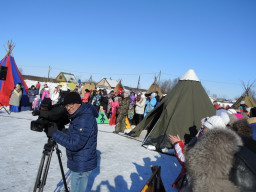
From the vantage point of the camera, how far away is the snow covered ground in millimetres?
3836

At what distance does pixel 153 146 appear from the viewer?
22.0 ft

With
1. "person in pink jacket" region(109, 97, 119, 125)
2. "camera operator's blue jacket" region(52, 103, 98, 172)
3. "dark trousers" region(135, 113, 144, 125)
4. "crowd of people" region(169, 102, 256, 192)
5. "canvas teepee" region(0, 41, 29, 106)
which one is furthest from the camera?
"canvas teepee" region(0, 41, 29, 106)

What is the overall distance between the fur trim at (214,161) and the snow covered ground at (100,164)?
275cm

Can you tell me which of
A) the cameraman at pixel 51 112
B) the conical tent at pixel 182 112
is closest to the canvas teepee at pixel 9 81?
the conical tent at pixel 182 112

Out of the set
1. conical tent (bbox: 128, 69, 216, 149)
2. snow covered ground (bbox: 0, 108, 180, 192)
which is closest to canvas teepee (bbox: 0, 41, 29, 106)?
snow covered ground (bbox: 0, 108, 180, 192)

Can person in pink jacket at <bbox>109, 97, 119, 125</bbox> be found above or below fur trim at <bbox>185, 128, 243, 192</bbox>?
below

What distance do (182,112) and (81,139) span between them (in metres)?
5.02

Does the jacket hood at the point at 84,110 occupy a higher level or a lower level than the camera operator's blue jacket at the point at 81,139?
higher

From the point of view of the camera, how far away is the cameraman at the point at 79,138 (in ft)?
7.83

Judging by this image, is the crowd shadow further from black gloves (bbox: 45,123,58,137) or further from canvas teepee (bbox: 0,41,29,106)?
canvas teepee (bbox: 0,41,29,106)

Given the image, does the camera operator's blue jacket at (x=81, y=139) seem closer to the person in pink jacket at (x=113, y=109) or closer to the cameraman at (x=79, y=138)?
the cameraman at (x=79, y=138)

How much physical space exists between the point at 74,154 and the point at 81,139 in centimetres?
27

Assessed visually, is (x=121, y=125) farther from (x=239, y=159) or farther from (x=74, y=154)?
(x=239, y=159)

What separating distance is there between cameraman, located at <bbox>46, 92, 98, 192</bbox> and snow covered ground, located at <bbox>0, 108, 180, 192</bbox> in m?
1.41
